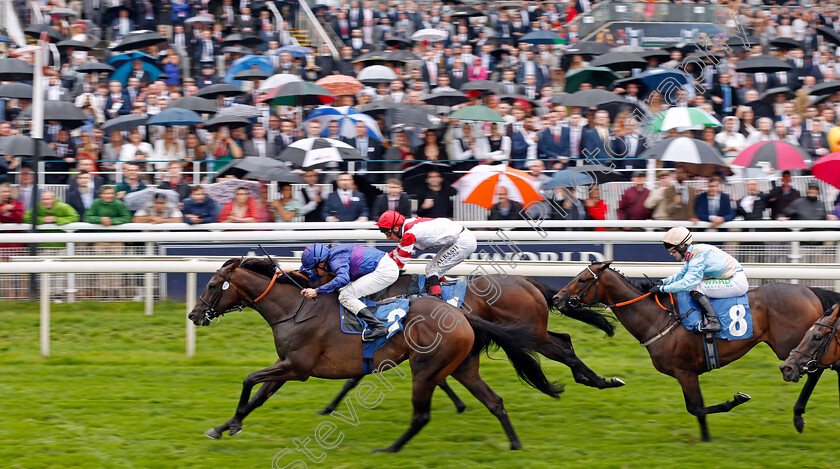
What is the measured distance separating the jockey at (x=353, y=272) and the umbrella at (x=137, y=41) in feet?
24.2

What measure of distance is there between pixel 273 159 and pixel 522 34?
21.1 feet

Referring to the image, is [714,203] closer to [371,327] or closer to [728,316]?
[728,316]

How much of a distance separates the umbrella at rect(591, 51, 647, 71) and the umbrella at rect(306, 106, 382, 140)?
3.25 metres

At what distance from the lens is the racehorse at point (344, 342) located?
19.6 feet

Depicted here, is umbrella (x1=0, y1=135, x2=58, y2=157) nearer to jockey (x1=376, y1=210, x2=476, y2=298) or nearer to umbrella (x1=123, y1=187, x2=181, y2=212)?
umbrella (x1=123, y1=187, x2=181, y2=212)

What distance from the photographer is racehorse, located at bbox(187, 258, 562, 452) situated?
597 centimetres

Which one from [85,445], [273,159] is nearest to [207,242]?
[273,159]

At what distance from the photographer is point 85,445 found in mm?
5875

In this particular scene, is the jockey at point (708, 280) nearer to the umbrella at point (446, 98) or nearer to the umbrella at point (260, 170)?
the umbrella at point (260, 170)

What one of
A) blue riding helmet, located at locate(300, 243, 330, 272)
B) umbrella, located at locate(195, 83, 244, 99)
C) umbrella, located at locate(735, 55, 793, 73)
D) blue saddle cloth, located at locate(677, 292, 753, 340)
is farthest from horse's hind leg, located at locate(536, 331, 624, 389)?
umbrella, located at locate(735, 55, 793, 73)

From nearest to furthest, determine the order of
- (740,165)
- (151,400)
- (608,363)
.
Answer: (151,400)
(608,363)
(740,165)

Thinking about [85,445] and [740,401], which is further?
[740,401]

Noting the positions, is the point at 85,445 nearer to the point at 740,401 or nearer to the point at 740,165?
the point at 740,401

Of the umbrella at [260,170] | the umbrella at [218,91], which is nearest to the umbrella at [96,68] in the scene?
the umbrella at [218,91]
